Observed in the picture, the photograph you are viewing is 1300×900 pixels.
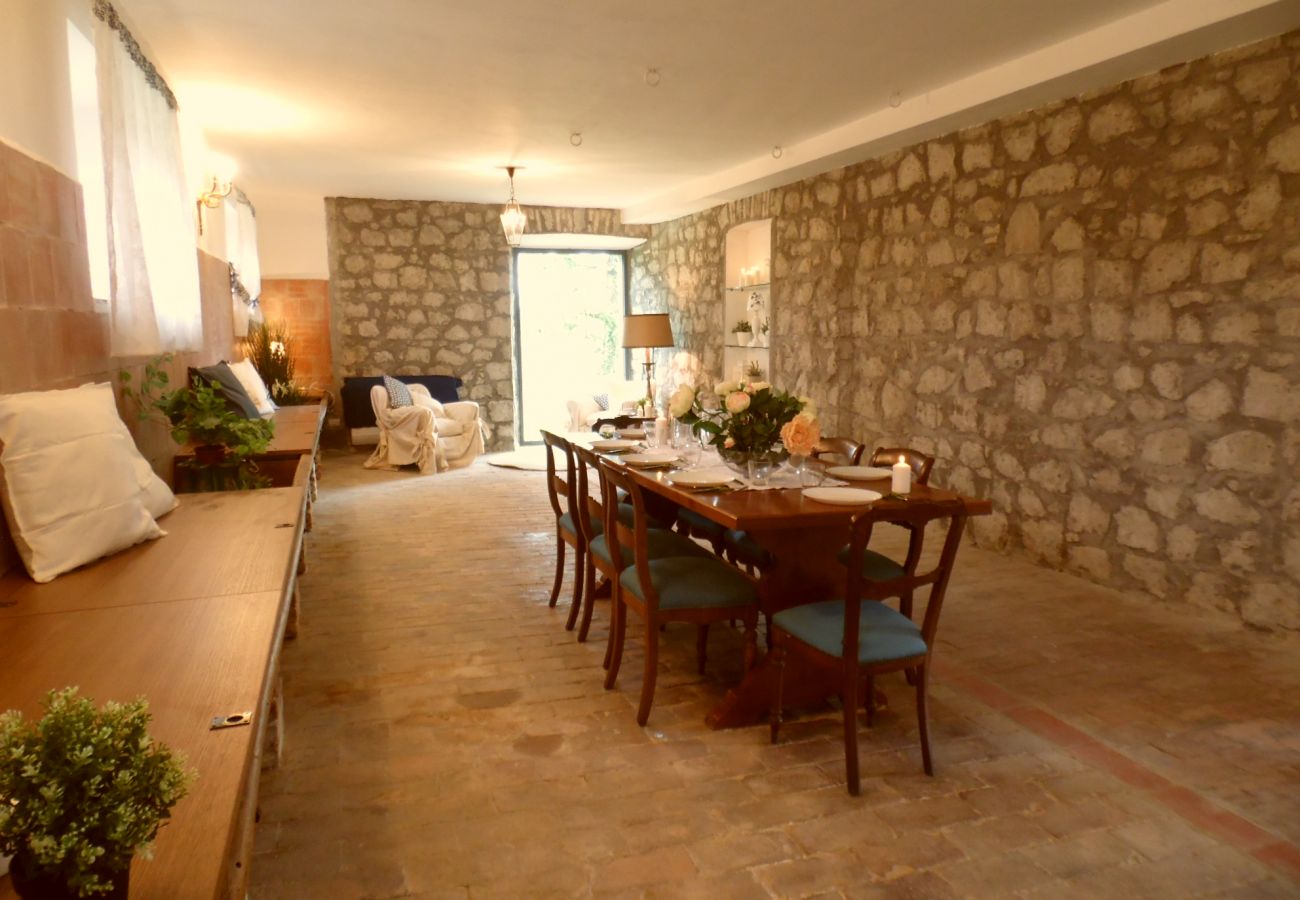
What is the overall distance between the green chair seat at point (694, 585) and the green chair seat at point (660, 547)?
150mm

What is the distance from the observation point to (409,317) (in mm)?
8734

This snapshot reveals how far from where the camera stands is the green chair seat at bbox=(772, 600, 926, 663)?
7.88 feet

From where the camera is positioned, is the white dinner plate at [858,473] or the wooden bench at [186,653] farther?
the white dinner plate at [858,473]

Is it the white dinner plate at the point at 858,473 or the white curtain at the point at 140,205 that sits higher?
the white curtain at the point at 140,205

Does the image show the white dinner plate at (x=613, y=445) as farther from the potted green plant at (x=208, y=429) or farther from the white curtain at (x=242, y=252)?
the white curtain at (x=242, y=252)

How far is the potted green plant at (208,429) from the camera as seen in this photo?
12.0ft

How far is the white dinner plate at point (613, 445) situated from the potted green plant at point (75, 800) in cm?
294

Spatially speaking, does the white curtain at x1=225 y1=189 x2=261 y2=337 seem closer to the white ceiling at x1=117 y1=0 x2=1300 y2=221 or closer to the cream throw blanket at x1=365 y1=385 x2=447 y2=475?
the white ceiling at x1=117 y1=0 x2=1300 y2=221

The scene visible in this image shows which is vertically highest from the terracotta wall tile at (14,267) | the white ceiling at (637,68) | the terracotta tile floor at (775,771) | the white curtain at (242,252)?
the white ceiling at (637,68)

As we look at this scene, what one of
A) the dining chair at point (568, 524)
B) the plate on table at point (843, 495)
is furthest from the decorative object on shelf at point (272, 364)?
the plate on table at point (843, 495)

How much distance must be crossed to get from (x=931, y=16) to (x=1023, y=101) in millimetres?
1035

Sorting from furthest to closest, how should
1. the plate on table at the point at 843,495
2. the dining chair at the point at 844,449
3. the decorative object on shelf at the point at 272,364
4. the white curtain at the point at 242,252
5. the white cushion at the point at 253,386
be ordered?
the decorative object on shelf at the point at 272,364, the white curtain at the point at 242,252, the white cushion at the point at 253,386, the dining chair at the point at 844,449, the plate on table at the point at 843,495

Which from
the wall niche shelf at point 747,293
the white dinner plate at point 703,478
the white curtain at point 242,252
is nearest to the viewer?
the white dinner plate at point 703,478

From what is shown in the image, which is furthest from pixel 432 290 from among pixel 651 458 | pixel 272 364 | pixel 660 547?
pixel 660 547
